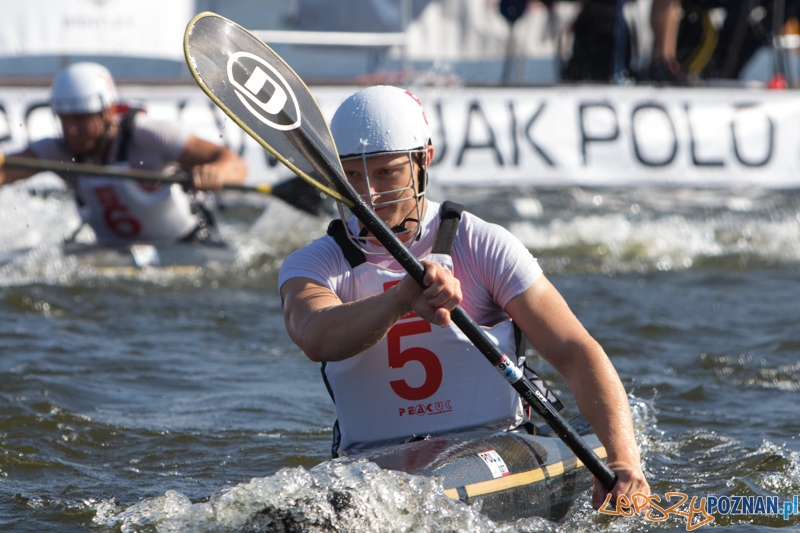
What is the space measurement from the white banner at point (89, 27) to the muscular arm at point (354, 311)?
9801 millimetres

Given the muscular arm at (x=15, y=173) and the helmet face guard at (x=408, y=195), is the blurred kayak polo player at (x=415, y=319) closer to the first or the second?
the helmet face guard at (x=408, y=195)

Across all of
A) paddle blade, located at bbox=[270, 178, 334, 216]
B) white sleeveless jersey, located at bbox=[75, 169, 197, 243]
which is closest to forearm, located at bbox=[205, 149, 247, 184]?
white sleeveless jersey, located at bbox=[75, 169, 197, 243]

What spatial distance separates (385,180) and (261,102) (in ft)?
1.45

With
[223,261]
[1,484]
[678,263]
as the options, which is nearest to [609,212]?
[678,263]

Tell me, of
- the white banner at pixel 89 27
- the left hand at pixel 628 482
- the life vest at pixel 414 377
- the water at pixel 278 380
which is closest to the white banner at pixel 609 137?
the water at pixel 278 380

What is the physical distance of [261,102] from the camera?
120 inches

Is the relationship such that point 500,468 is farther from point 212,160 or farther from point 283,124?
point 212,160

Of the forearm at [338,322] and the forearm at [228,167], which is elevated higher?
the forearm at [338,322]

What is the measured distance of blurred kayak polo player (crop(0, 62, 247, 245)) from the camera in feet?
23.2

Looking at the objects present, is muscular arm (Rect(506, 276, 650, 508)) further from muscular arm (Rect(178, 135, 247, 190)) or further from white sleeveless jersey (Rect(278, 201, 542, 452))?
muscular arm (Rect(178, 135, 247, 190))

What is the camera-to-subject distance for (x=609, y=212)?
10086 millimetres

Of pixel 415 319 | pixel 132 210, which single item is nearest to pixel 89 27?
pixel 132 210

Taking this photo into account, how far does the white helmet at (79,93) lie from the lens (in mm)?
6980

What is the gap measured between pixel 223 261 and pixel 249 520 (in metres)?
5.02
